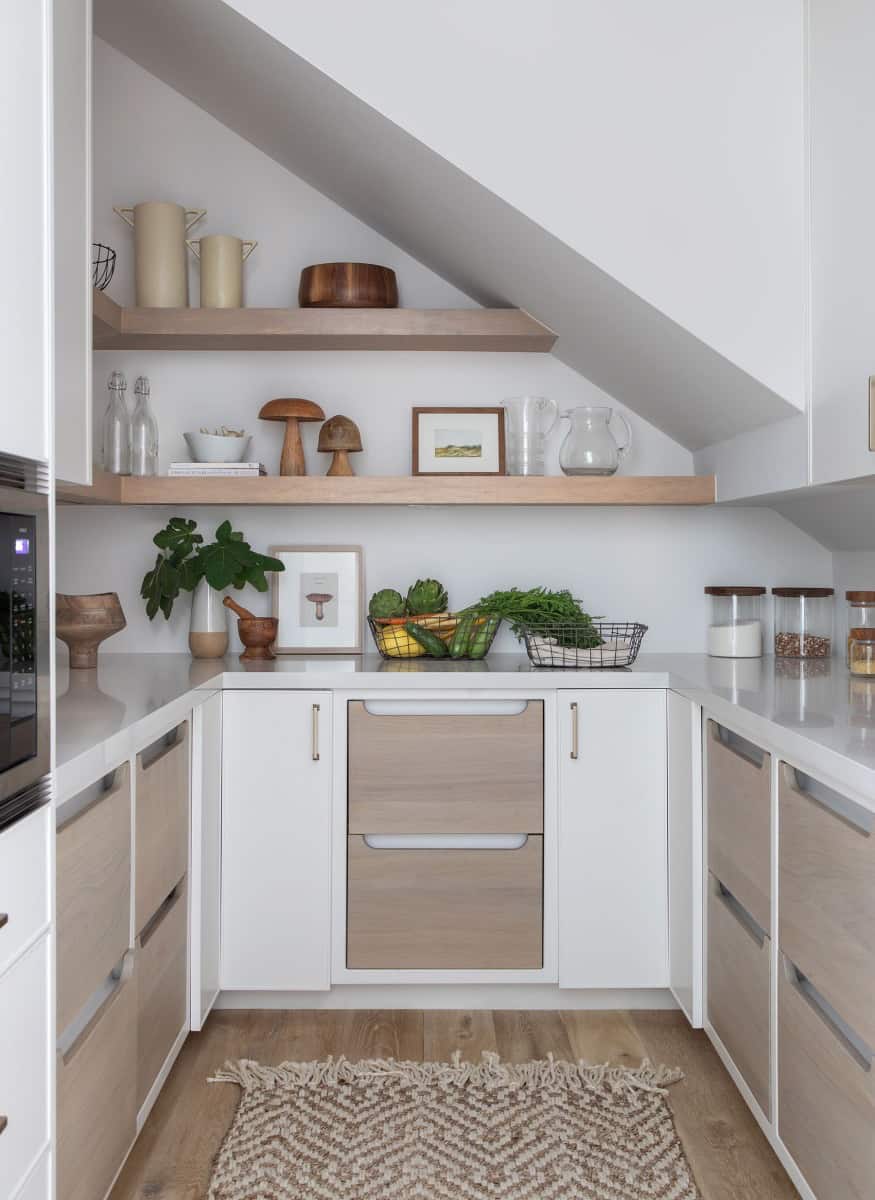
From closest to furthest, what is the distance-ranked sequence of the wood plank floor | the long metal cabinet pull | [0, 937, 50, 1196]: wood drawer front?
[0, 937, 50, 1196]: wood drawer front < the wood plank floor < the long metal cabinet pull

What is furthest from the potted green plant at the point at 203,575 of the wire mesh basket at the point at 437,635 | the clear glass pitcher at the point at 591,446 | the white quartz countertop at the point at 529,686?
the clear glass pitcher at the point at 591,446

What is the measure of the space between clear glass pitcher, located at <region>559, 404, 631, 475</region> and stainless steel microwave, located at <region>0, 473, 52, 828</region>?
6.01ft

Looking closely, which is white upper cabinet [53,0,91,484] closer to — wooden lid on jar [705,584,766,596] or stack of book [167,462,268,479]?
stack of book [167,462,268,479]

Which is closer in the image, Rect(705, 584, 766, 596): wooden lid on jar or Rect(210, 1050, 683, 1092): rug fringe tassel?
Rect(210, 1050, 683, 1092): rug fringe tassel

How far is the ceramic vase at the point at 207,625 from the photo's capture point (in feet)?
10.3

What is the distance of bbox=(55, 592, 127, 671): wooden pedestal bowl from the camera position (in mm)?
2771

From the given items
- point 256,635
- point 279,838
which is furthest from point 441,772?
point 256,635

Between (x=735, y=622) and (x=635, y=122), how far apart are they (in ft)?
4.79

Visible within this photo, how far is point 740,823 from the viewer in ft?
7.18

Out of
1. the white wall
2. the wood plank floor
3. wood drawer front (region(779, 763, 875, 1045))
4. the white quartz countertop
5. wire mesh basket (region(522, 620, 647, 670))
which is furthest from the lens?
wire mesh basket (region(522, 620, 647, 670))

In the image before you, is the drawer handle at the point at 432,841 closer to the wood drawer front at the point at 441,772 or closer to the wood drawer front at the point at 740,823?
the wood drawer front at the point at 441,772

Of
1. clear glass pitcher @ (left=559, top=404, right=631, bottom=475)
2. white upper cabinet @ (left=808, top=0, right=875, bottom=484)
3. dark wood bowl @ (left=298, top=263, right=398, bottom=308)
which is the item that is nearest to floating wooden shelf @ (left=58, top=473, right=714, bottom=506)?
clear glass pitcher @ (left=559, top=404, right=631, bottom=475)

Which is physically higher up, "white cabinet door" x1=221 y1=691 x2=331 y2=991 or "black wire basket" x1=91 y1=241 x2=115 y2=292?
"black wire basket" x1=91 y1=241 x2=115 y2=292

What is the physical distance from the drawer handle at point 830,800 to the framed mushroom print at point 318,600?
1.65 metres
